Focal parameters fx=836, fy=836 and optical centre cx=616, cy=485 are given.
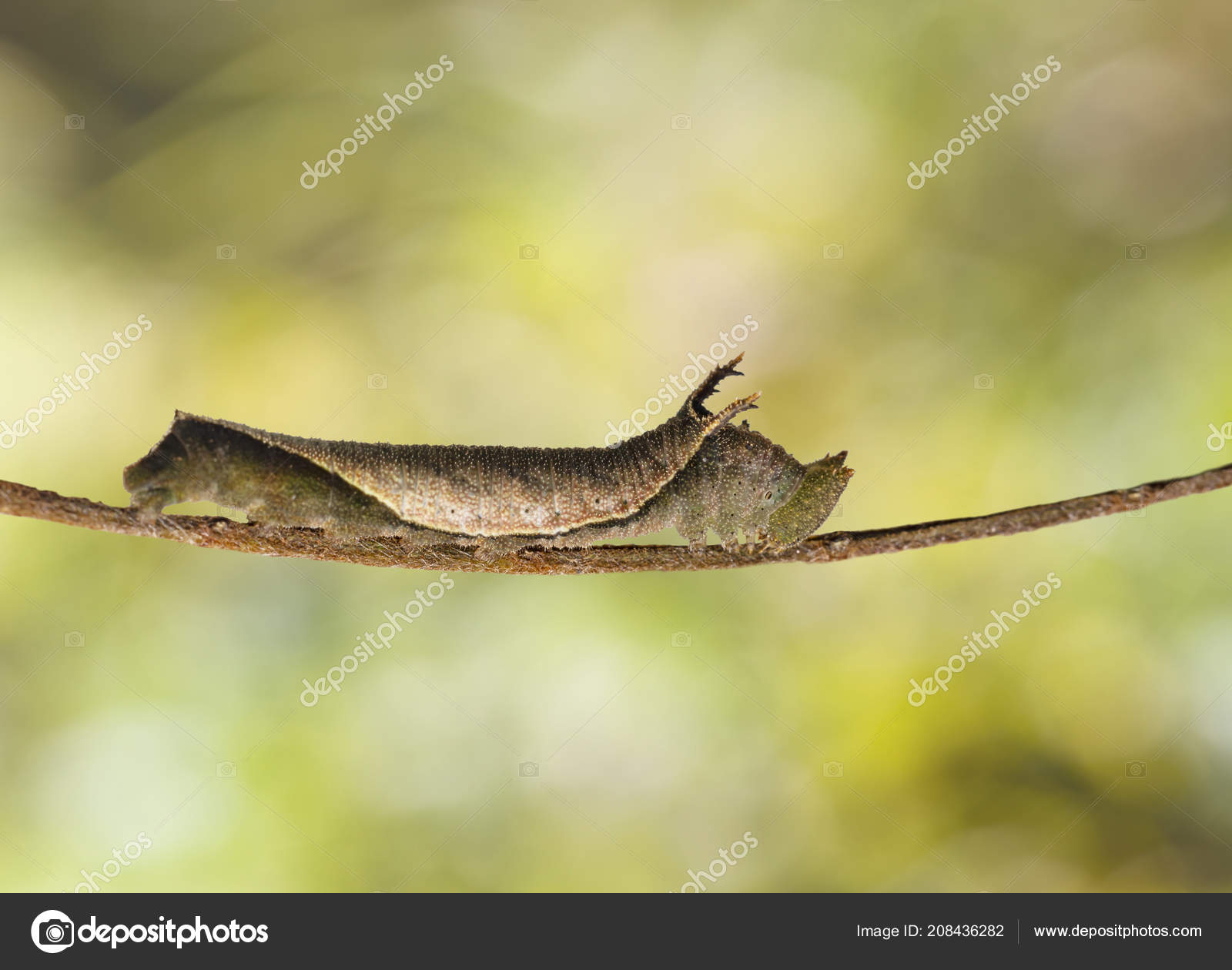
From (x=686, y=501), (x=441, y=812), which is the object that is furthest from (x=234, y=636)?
→ (x=686, y=501)

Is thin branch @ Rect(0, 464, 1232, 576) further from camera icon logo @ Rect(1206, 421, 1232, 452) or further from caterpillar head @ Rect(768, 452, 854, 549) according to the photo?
camera icon logo @ Rect(1206, 421, 1232, 452)

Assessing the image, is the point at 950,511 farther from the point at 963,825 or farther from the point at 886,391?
the point at 963,825

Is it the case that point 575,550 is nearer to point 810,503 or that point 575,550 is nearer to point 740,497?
point 740,497

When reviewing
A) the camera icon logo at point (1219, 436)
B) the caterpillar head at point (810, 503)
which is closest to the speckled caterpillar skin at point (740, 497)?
the caterpillar head at point (810, 503)

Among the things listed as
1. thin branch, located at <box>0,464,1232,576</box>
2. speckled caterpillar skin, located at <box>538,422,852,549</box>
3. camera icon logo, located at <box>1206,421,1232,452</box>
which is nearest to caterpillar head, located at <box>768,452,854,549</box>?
speckled caterpillar skin, located at <box>538,422,852,549</box>

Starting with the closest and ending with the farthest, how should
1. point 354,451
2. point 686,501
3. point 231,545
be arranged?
point 231,545, point 354,451, point 686,501

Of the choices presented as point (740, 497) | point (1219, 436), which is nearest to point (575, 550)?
point (740, 497)
